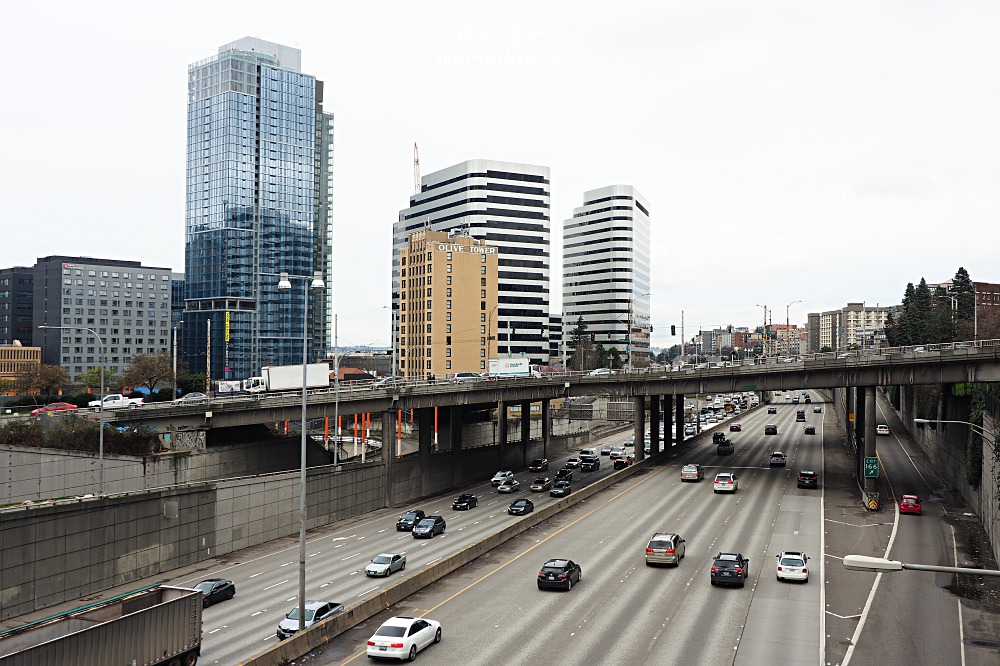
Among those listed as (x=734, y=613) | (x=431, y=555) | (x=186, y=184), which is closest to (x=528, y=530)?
(x=431, y=555)

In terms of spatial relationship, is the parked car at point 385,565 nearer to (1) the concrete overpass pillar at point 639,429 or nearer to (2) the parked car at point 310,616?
(2) the parked car at point 310,616

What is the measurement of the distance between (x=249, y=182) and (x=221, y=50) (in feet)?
118

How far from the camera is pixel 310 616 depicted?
1190 inches

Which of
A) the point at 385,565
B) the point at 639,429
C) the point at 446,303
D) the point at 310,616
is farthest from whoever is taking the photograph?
the point at 446,303

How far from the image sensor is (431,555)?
46562 millimetres

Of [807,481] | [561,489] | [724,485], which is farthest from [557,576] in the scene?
[807,481]

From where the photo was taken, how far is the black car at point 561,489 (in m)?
68.7

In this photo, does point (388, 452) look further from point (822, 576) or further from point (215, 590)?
point (822, 576)

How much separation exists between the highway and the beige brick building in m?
92.4

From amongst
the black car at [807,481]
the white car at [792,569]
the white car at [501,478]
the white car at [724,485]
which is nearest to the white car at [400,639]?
the white car at [792,569]

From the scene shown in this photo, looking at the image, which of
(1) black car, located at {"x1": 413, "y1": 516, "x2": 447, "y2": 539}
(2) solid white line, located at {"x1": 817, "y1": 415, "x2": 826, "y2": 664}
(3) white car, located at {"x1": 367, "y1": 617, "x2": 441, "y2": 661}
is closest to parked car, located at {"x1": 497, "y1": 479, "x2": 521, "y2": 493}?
(1) black car, located at {"x1": 413, "y1": 516, "x2": 447, "y2": 539}

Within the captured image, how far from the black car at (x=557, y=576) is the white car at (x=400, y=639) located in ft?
29.9

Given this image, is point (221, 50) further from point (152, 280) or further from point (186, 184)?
point (152, 280)

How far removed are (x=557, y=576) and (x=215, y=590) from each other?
16.1 m
